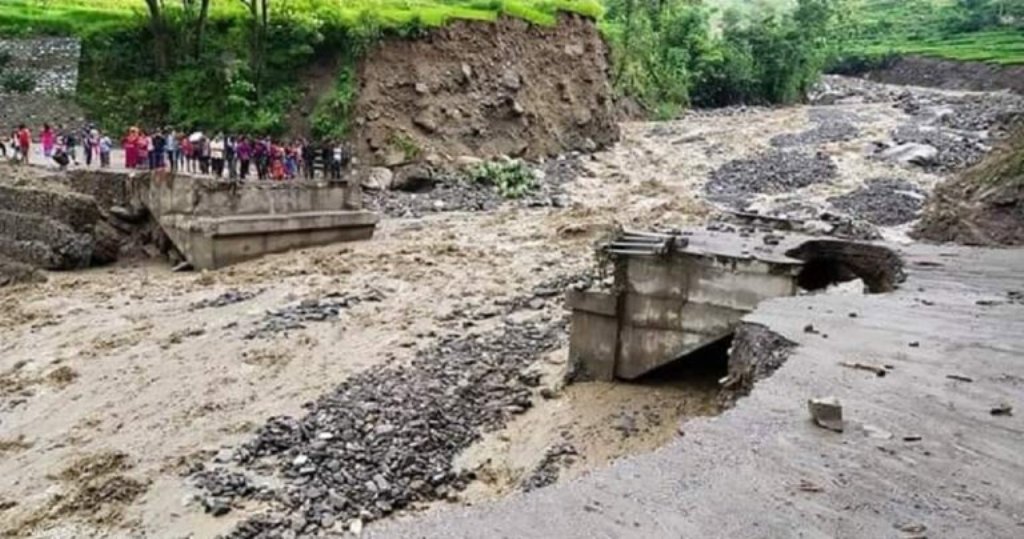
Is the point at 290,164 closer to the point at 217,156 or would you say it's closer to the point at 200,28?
the point at 217,156

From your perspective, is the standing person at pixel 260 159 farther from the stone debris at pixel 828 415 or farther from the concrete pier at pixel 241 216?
the stone debris at pixel 828 415

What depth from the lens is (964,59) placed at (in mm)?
76812

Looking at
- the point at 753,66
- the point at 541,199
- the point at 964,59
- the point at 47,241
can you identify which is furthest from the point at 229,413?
the point at 964,59

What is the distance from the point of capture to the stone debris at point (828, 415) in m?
9.38

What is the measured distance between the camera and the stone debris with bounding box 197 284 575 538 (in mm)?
11781

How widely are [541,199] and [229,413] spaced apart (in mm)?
20303

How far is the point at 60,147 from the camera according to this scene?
29047 mm

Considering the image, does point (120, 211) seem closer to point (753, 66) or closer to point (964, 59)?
point (753, 66)

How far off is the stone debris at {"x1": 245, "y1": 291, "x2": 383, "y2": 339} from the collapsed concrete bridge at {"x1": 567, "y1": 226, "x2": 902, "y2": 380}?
6288 millimetres

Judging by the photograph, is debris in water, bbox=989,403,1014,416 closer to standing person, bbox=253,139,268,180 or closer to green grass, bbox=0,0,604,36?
standing person, bbox=253,139,268,180

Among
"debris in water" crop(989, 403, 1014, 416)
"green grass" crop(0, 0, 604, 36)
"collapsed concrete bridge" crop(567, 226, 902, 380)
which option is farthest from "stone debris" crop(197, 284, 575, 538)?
"green grass" crop(0, 0, 604, 36)

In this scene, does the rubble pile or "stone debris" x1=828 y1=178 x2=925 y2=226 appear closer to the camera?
"stone debris" x1=828 y1=178 x2=925 y2=226

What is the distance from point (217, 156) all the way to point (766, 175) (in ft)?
67.2

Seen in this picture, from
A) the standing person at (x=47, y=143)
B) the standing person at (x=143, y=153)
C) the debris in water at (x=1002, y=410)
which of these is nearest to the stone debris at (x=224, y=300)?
the standing person at (x=143, y=153)
